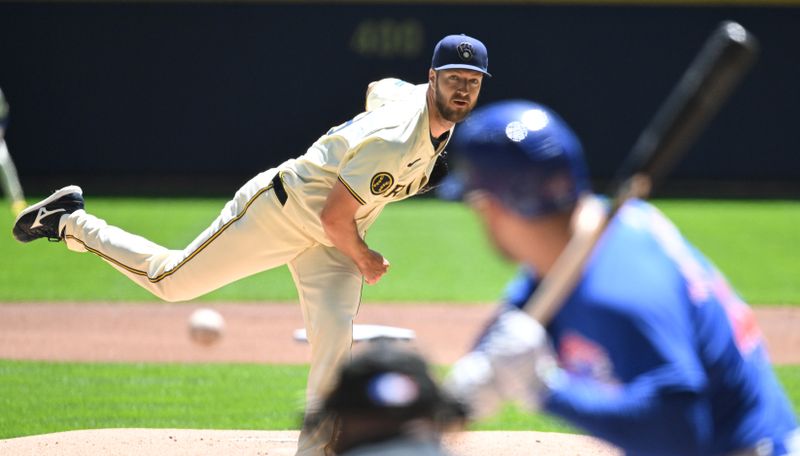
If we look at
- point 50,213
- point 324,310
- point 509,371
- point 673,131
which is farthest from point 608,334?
point 50,213

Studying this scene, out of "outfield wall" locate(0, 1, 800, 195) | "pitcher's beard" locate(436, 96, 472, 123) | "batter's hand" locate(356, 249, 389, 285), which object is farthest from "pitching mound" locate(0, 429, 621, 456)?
"outfield wall" locate(0, 1, 800, 195)

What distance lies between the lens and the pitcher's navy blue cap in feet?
17.3

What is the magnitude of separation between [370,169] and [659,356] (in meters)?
2.80

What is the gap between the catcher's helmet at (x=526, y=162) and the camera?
255 cm

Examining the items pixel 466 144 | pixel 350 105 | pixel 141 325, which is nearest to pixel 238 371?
pixel 141 325

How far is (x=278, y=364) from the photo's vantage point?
891 cm

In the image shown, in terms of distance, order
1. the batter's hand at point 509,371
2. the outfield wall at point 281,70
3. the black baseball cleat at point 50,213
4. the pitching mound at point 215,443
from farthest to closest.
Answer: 1. the outfield wall at point 281,70
2. the black baseball cleat at point 50,213
3. the pitching mound at point 215,443
4. the batter's hand at point 509,371

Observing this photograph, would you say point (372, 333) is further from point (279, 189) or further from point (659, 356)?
point (659, 356)

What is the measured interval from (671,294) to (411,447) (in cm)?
68

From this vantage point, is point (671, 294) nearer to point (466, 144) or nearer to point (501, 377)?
point (501, 377)

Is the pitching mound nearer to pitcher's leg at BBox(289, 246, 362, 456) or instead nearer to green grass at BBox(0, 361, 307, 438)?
green grass at BBox(0, 361, 307, 438)

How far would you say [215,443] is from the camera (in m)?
5.98

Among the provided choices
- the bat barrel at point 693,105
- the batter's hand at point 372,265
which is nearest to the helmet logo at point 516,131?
the bat barrel at point 693,105

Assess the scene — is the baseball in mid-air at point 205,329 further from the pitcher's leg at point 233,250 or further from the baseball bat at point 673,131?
the baseball bat at point 673,131
